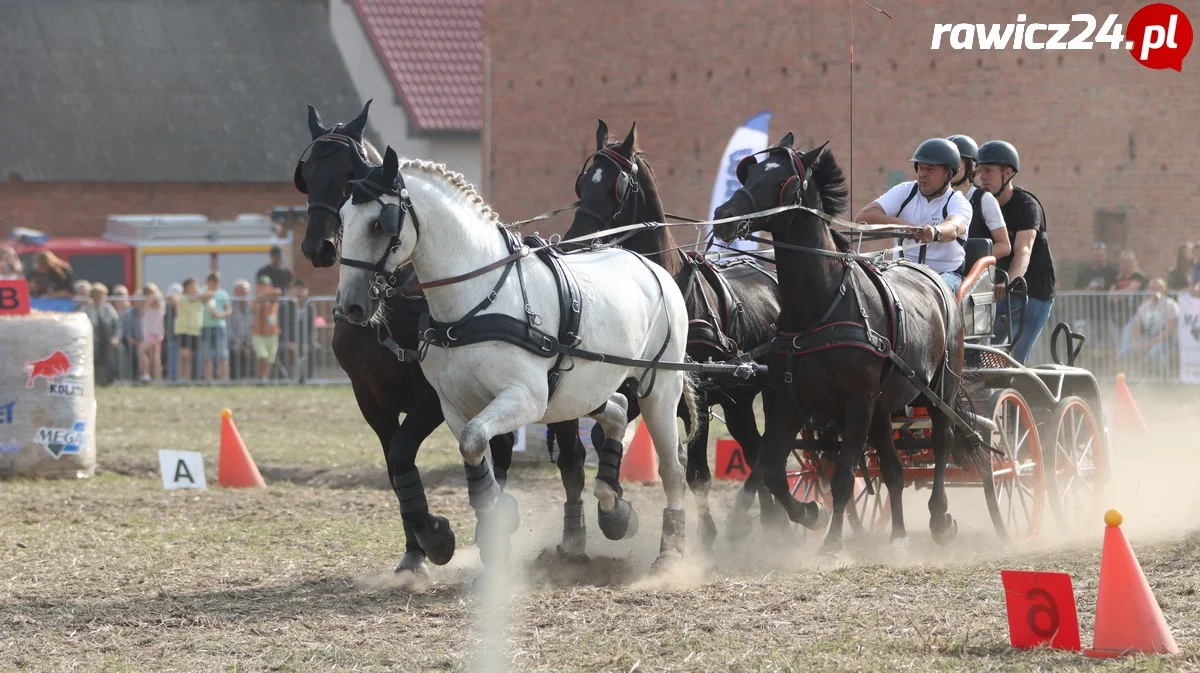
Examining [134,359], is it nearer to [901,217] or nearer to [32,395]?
[32,395]

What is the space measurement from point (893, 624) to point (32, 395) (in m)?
8.53

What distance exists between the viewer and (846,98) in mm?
24344

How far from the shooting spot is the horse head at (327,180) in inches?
268

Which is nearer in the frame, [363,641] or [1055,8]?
[363,641]

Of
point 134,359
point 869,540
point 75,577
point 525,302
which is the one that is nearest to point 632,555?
point 869,540

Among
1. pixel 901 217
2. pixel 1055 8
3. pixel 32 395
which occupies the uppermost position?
pixel 1055 8

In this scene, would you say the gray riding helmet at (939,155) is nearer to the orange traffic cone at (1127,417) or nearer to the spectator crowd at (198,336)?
the orange traffic cone at (1127,417)

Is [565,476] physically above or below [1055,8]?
below

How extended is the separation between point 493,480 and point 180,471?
6.20 m

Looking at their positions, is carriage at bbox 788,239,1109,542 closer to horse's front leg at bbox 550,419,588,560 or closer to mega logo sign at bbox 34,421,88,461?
horse's front leg at bbox 550,419,588,560

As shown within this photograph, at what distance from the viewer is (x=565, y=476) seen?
8680mm

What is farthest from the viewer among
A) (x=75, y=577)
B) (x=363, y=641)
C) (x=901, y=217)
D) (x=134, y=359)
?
(x=134, y=359)

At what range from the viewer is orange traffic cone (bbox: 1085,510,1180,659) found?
225 inches

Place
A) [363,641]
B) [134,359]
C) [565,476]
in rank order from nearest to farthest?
[363,641], [565,476], [134,359]
